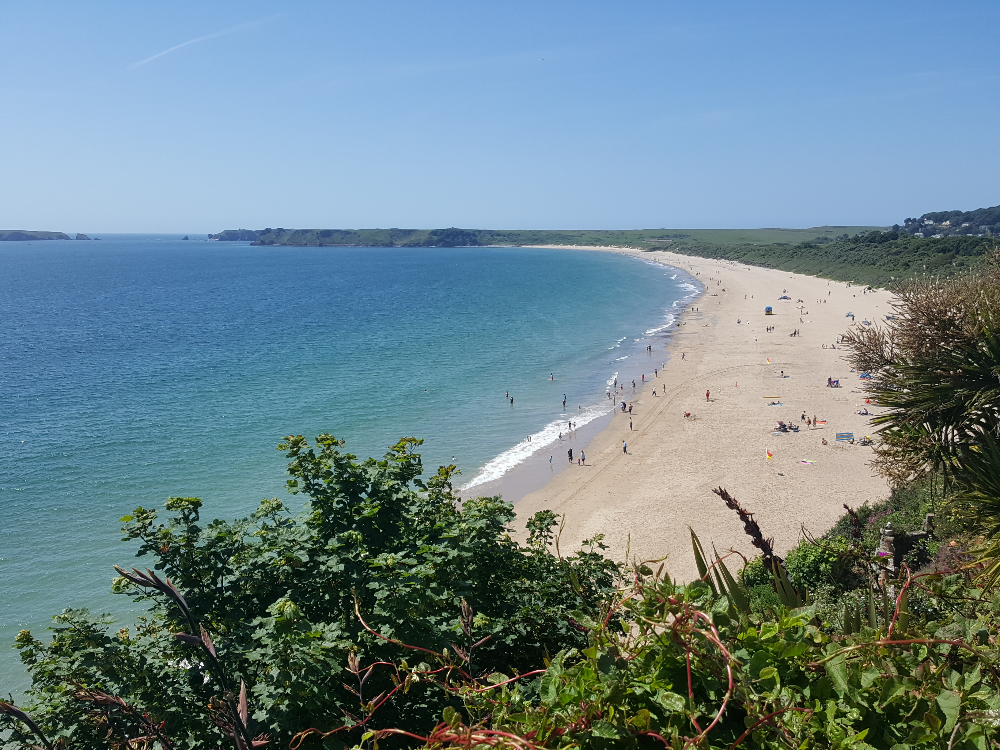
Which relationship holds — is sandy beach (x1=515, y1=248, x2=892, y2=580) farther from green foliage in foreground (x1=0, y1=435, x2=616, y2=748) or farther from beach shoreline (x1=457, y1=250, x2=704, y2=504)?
green foliage in foreground (x1=0, y1=435, x2=616, y2=748)

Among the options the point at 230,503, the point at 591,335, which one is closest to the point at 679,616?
the point at 230,503

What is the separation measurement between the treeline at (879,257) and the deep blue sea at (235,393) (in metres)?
28.7

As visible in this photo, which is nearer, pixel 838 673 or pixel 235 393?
pixel 838 673

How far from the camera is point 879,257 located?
10325cm

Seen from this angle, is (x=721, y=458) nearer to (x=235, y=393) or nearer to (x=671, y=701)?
(x=671, y=701)

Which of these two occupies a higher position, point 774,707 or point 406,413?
point 774,707

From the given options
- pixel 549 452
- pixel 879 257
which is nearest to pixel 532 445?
pixel 549 452

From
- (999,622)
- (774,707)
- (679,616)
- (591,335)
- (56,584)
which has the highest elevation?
(679,616)

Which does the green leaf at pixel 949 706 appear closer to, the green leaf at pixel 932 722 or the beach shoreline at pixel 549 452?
the green leaf at pixel 932 722

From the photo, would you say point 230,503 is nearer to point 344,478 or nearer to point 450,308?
point 344,478

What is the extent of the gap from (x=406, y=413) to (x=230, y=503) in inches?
521

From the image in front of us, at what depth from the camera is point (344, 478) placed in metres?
6.91

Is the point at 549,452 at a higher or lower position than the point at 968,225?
lower

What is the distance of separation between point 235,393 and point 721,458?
3150 cm
